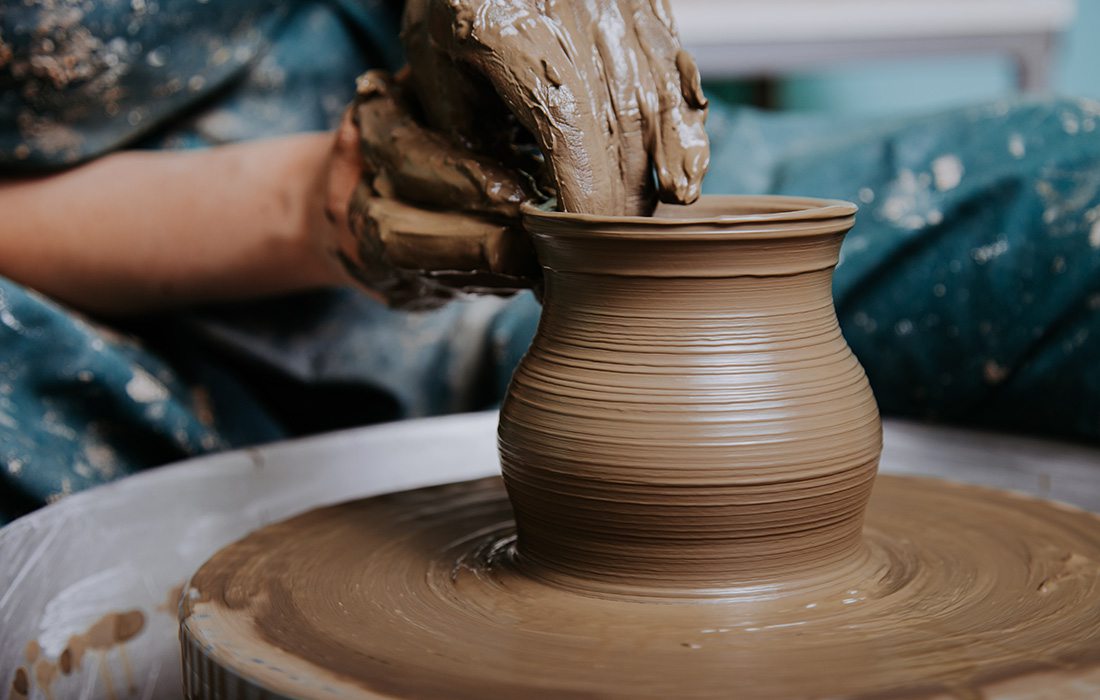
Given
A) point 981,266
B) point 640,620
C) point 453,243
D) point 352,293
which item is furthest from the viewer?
point 352,293

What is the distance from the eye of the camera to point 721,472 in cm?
87

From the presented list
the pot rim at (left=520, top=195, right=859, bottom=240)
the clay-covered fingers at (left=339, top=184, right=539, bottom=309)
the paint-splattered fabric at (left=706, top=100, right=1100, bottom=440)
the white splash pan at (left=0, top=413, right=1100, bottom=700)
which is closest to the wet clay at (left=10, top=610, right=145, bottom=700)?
the white splash pan at (left=0, top=413, right=1100, bottom=700)

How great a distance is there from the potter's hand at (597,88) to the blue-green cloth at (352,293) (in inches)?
24.6

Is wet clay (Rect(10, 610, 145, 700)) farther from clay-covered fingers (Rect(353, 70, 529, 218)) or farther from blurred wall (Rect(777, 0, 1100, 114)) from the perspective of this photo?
blurred wall (Rect(777, 0, 1100, 114))

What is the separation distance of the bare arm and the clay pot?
2.23ft

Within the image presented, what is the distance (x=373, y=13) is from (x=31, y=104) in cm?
53

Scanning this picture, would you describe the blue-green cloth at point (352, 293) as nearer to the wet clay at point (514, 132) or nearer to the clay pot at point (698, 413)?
the wet clay at point (514, 132)

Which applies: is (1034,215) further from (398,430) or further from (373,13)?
(373,13)

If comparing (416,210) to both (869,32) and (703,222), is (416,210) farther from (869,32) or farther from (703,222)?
(869,32)

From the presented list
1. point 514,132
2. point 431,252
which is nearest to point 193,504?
point 431,252

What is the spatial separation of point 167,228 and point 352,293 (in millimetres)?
301

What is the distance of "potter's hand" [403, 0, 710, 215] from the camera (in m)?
1.01

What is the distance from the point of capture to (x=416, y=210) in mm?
1192

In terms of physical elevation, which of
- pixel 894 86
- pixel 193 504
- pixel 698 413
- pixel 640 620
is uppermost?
pixel 698 413
